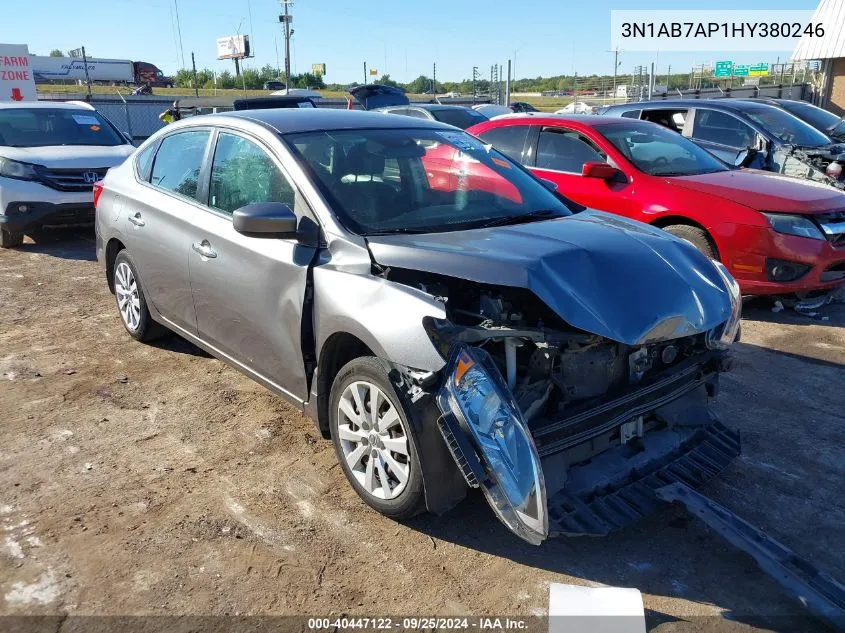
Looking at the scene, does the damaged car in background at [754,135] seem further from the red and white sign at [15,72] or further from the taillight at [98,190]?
the red and white sign at [15,72]

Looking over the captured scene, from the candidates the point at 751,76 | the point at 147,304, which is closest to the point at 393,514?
the point at 147,304

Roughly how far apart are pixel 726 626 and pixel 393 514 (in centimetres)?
137

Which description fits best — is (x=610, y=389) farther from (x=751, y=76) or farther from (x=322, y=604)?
(x=751, y=76)

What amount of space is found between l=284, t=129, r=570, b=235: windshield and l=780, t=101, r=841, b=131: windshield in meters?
8.95

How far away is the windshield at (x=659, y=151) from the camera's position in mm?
6910

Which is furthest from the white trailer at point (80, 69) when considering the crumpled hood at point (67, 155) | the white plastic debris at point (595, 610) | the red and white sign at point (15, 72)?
the white plastic debris at point (595, 610)

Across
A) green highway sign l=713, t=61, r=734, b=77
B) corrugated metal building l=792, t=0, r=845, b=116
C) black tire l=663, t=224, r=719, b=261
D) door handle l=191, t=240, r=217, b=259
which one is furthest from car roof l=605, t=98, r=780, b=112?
green highway sign l=713, t=61, r=734, b=77

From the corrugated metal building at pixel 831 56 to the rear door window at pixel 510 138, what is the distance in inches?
891

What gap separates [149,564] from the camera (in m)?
3.00

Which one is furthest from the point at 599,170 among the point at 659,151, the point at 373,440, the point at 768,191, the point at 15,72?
the point at 15,72

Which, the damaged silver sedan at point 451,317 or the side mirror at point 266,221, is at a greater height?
the side mirror at point 266,221

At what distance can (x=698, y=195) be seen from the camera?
20.8 feet

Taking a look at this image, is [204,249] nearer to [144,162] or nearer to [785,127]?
[144,162]

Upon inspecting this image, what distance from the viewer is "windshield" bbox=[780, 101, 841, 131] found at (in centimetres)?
1134
